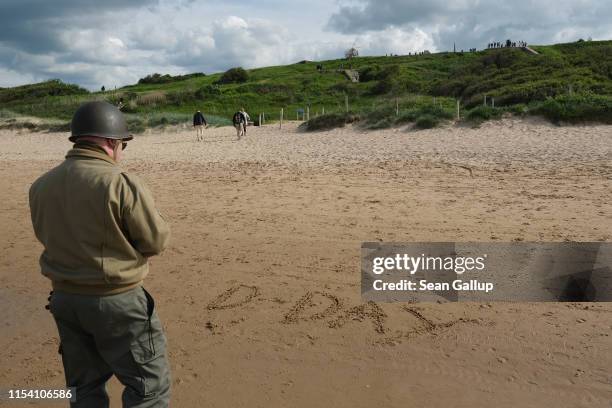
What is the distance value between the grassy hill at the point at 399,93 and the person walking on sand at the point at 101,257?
17.2 metres

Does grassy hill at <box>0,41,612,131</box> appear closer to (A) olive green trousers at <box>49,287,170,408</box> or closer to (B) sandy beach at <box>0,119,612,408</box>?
(B) sandy beach at <box>0,119,612,408</box>

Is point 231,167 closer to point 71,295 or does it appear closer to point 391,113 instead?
point 391,113

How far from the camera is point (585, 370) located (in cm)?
370

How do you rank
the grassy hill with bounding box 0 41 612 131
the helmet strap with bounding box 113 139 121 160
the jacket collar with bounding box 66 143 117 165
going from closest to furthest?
the jacket collar with bounding box 66 143 117 165
the helmet strap with bounding box 113 139 121 160
the grassy hill with bounding box 0 41 612 131

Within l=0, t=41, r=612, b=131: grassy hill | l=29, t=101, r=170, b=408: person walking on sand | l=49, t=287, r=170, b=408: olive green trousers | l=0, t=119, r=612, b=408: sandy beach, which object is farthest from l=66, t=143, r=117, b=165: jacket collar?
l=0, t=41, r=612, b=131: grassy hill

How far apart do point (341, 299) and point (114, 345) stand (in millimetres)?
2839

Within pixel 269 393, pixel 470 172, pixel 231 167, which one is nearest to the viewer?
pixel 269 393

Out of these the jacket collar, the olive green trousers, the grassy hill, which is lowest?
the olive green trousers

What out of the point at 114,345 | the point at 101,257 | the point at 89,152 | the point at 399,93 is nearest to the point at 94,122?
the point at 89,152

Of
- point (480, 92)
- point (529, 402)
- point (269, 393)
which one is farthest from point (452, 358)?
point (480, 92)

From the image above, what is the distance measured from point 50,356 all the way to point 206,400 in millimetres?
1562

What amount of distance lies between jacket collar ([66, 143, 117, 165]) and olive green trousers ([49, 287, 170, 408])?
654 millimetres

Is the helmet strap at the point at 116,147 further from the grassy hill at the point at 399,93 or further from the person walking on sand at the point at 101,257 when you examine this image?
the grassy hill at the point at 399,93

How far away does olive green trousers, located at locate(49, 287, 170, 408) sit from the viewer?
2455 mm
